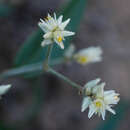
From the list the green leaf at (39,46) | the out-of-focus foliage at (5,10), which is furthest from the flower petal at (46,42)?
the out-of-focus foliage at (5,10)

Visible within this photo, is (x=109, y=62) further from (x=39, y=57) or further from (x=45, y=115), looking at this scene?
(x=39, y=57)

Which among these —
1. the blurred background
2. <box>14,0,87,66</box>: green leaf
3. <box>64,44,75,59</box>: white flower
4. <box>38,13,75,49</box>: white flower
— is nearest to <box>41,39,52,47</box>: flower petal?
<box>38,13,75,49</box>: white flower

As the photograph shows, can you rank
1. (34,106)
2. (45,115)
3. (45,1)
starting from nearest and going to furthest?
1. (34,106)
2. (45,115)
3. (45,1)

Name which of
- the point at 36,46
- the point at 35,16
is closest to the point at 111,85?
the point at 35,16

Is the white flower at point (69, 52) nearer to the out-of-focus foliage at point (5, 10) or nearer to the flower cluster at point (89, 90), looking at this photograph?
the flower cluster at point (89, 90)

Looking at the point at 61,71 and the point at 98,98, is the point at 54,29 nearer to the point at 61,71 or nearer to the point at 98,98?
the point at 98,98

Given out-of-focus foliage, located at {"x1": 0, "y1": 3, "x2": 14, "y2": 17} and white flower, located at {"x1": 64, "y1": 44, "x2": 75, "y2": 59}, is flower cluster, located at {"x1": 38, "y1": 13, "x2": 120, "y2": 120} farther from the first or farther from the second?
out-of-focus foliage, located at {"x1": 0, "y1": 3, "x2": 14, "y2": 17}
